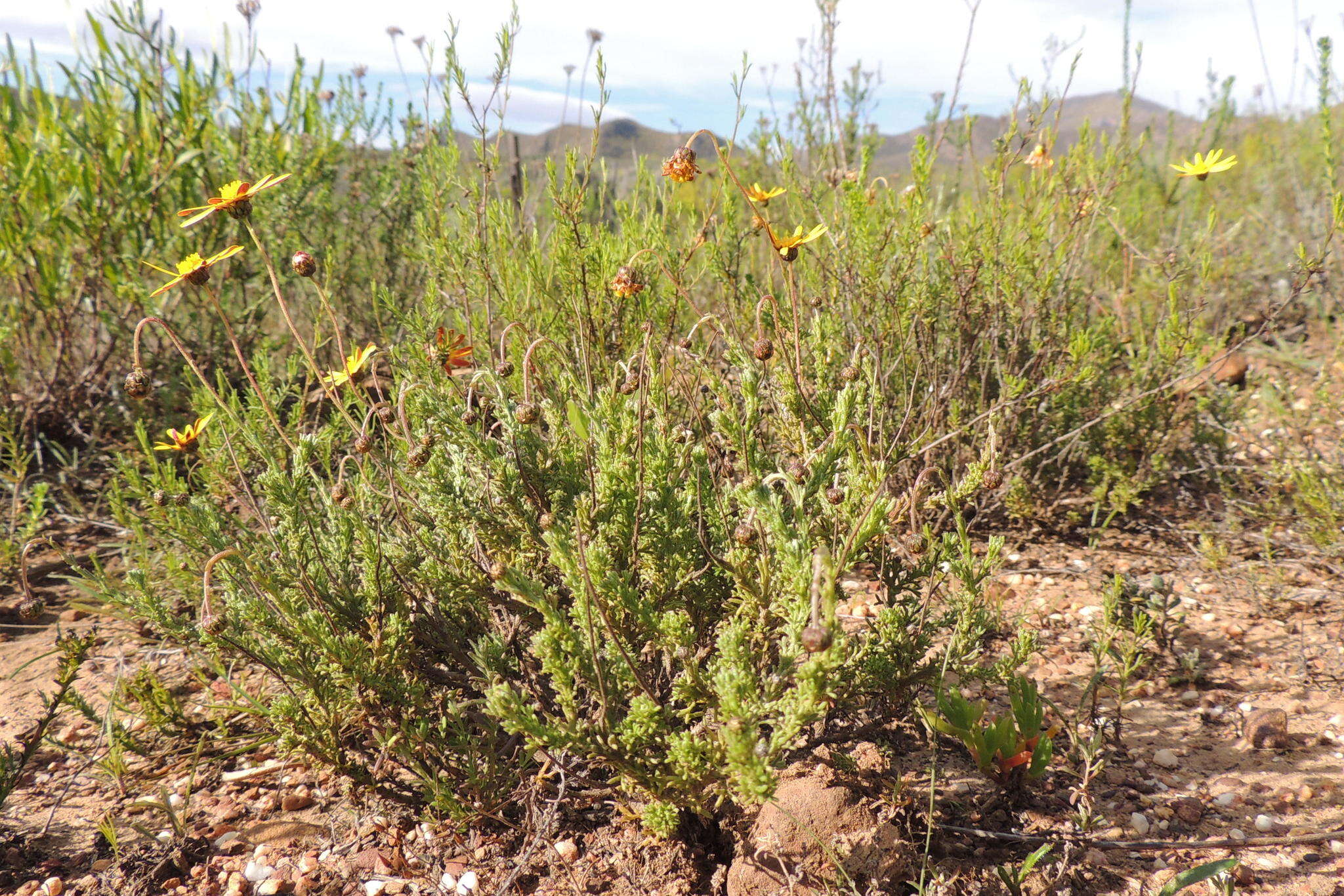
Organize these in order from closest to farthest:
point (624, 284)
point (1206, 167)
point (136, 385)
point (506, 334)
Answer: point (136, 385), point (624, 284), point (506, 334), point (1206, 167)

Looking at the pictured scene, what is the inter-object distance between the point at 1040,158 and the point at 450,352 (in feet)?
7.58

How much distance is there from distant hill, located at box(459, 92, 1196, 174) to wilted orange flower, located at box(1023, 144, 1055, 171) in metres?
0.10

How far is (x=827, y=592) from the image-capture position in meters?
1.22

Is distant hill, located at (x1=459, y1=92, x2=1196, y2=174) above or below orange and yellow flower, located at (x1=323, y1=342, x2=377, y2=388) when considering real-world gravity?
above

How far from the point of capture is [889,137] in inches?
439

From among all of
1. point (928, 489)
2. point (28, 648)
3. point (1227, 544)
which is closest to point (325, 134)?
point (28, 648)

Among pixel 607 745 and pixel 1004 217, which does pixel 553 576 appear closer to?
pixel 607 745

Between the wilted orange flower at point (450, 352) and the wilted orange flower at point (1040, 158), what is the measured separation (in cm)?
200

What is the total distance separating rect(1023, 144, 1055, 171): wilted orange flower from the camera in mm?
2938

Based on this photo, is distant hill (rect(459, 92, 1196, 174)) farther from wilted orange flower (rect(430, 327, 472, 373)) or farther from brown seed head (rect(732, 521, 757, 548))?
brown seed head (rect(732, 521, 757, 548))

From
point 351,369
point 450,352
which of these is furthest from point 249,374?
point 450,352

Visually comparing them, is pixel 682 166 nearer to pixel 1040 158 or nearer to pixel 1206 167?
pixel 1206 167

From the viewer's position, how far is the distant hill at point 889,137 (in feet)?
10.5

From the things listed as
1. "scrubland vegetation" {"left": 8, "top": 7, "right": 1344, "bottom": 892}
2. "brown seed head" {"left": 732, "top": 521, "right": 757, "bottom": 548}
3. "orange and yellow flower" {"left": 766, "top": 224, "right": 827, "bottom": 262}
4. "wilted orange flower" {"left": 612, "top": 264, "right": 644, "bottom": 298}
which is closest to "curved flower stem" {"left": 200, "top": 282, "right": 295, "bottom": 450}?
"scrubland vegetation" {"left": 8, "top": 7, "right": 1344, "bottom": 892}
